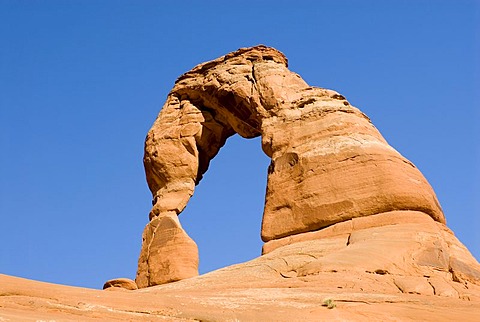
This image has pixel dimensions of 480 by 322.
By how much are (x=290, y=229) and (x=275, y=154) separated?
342cm

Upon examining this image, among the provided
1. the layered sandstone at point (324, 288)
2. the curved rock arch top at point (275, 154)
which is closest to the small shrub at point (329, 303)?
the layered sandstone at point (324, 288)

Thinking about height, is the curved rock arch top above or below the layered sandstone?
above

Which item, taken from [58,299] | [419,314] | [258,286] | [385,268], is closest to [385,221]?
[385,268]

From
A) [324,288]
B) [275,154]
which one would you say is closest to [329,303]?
[324,288]

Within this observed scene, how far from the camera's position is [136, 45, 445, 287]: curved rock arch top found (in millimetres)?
21531

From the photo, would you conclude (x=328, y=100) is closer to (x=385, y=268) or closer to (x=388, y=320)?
(x=385, y=268)

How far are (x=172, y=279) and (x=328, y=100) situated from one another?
8431 millimetres

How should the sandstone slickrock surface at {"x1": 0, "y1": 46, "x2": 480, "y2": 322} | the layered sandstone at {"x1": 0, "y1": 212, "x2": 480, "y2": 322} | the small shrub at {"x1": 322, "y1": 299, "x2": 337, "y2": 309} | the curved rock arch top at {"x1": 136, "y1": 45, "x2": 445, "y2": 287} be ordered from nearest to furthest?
1. the layered sandstone at {"x1": 0, "y1": 212, "x2": 480, "y2": 322}
2. the sandstone slickrock surface at {"x1": 0, "y1": 46, "x2": 480, "y2": 322}
3. the small shrub at {"x1": 322, "y1": 299, "x2": 337, "y2": 309}
4. the curved rock arch top at {"x1": 136, "y1": 45, "x2": 445, "y2": 287}

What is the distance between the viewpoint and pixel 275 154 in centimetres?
2461

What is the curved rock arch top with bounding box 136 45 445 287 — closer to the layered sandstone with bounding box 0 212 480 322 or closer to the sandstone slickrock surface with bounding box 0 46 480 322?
the sandstone slickrock surface with bounding box 0 46 480 322

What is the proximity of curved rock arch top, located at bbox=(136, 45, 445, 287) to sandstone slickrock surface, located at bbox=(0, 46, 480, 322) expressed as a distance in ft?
0.15

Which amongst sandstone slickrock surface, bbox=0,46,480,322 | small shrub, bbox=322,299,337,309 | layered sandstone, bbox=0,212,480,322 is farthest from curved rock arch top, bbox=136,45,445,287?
small shrub, bbox=322,299,337,309

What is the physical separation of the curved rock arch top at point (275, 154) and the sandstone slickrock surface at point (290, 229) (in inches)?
1.8

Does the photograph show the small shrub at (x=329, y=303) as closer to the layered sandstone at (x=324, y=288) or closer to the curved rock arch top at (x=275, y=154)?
the layered sandstone at (x=324, y=288)
